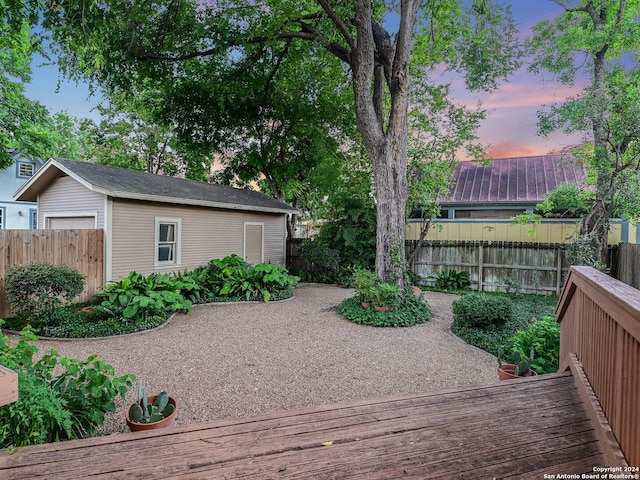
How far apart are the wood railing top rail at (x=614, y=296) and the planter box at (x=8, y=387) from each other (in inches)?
99.5

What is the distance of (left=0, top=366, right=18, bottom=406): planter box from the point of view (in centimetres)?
142

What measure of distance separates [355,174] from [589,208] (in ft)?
21.6

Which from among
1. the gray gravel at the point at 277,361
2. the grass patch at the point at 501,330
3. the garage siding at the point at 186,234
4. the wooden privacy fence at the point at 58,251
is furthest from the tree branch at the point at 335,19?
the wooden privacy fence at the point at 58,251

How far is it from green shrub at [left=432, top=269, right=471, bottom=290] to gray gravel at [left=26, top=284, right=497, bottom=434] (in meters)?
3.95

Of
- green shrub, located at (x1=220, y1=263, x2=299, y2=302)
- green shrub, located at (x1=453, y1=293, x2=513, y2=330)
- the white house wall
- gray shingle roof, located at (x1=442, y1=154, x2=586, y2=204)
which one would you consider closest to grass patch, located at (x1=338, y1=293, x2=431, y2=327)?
green shrub, located at (x1=453, y1=293, x2=513, y2=330)

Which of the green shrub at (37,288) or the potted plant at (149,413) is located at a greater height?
the green shrub at (37,288)

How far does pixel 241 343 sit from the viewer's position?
17.6 ft

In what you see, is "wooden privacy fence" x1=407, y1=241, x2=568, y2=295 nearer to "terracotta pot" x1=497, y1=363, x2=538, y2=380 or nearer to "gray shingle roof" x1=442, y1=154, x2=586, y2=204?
"gray shingle roof" x1=442, y1=154, x2=586, y2=204

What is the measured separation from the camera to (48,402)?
203cm

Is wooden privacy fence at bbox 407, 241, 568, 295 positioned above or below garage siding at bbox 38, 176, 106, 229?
below

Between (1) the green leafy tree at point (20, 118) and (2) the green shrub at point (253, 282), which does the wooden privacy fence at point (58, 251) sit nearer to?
(2) the green shrub at point (253, 282)

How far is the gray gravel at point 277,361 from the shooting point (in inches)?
141

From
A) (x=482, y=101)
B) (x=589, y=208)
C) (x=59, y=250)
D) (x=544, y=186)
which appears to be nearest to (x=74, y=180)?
(x=59, y=250)

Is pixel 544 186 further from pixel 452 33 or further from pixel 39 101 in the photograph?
pixel 39 101
